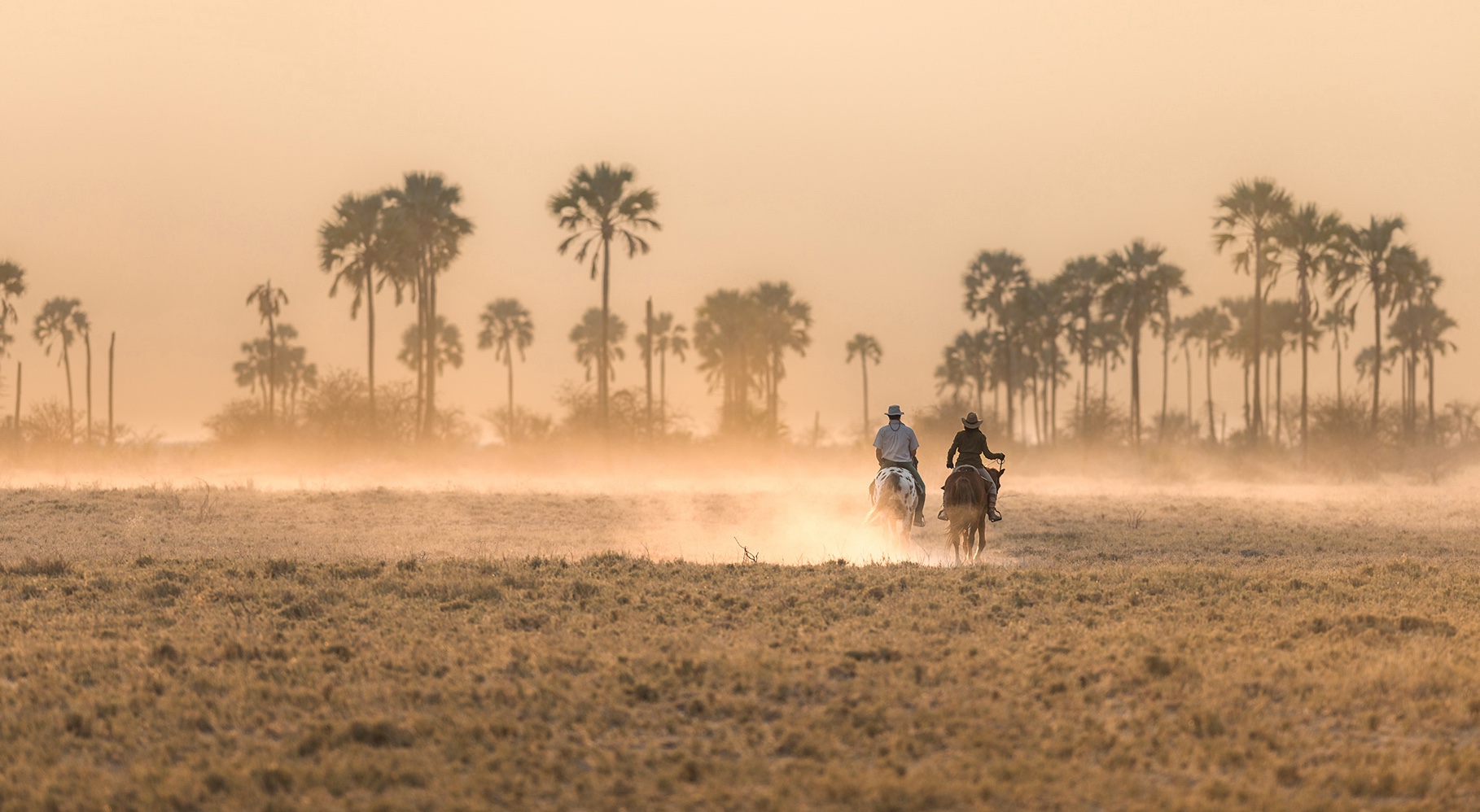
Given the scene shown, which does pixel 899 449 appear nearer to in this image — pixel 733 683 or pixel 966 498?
pixel 966 498

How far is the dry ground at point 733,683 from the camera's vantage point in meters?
7.74

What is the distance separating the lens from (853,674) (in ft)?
34.6

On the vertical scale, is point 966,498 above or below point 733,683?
above

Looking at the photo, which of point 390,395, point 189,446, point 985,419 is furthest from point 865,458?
point 189,446

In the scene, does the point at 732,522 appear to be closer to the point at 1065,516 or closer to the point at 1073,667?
the point at 1065,516

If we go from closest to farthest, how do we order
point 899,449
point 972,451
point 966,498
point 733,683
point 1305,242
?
point 733,683, point 966,498, point 972,451, point 899,449, point 1305,242

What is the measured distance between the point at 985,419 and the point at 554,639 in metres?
71.5

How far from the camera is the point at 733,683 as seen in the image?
9.98m

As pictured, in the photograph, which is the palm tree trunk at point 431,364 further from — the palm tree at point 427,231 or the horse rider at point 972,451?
the horse rider at point 972,451

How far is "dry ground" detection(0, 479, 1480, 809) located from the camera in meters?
7.74

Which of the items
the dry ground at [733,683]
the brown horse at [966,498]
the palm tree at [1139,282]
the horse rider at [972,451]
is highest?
the palm tree at [1139,282]

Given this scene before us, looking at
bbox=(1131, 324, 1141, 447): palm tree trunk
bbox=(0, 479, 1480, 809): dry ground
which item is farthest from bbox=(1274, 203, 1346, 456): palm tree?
bbox=(0, 479, 1480, 809): dry ground

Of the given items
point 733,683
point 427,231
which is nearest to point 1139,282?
point 427,231

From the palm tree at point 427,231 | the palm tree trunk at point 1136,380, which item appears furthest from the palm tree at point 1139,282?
the palm tree at point 427,231
